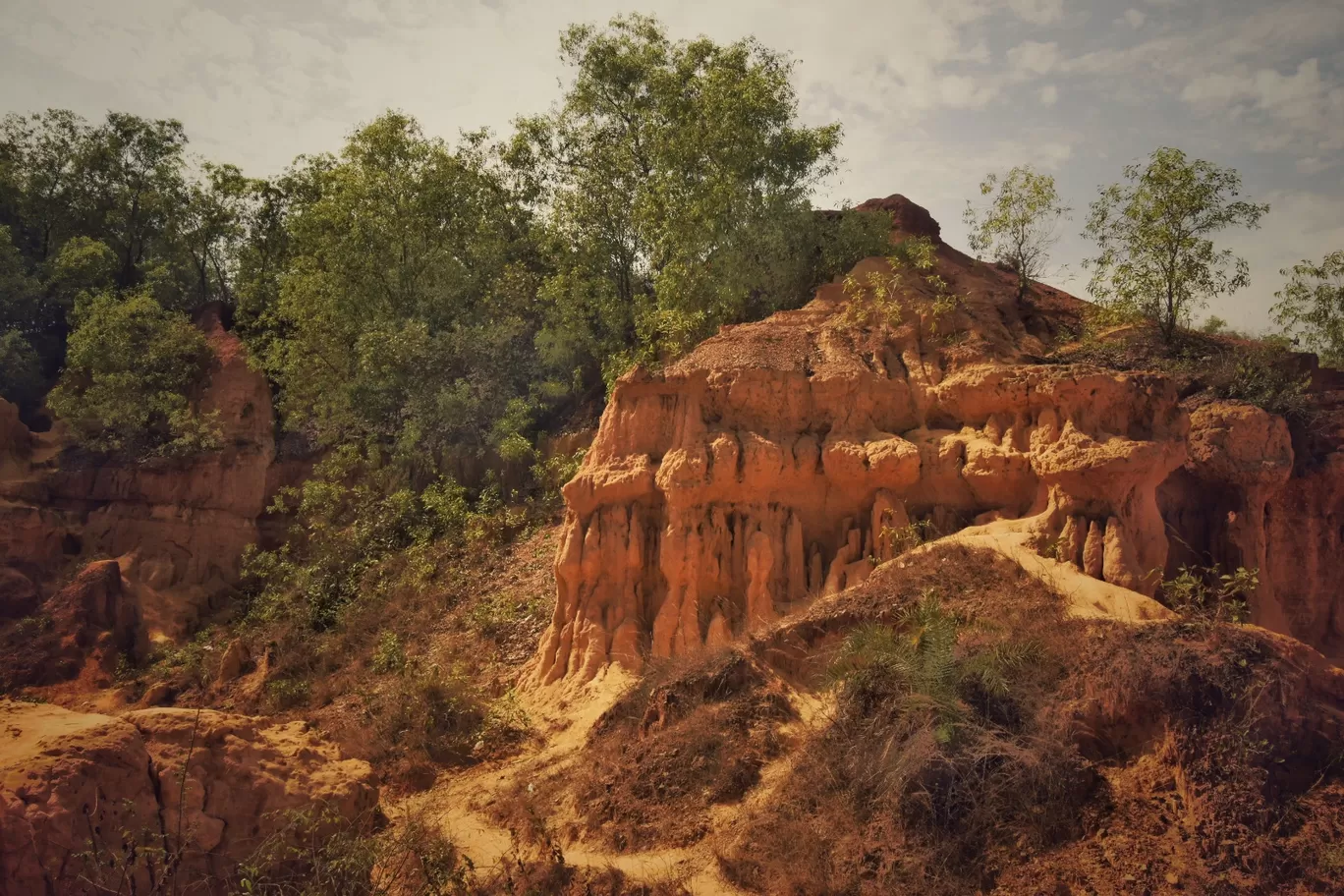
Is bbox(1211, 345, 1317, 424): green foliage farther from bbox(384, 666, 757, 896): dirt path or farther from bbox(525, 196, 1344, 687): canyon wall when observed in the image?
bbox(384, 666, 757, 896): dirt path

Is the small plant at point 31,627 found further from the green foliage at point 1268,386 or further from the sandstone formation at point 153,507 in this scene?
the green foliage at point 1268,386

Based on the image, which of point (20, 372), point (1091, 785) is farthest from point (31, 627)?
point (1091, 785)

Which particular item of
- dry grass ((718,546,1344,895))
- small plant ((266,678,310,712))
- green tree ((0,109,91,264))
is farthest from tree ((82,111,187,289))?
dry grass ((718,546,1344,895))

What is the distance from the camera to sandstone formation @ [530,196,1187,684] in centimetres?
1058

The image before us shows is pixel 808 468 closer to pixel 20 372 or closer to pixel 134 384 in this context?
pixel 134 384

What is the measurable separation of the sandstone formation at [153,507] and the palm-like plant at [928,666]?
15.4 metres

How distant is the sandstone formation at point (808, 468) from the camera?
1058 cm

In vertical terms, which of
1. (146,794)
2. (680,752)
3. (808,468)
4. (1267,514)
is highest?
(808,468)

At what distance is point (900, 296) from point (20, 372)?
Result: 22448 millimetres

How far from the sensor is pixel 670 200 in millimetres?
18391

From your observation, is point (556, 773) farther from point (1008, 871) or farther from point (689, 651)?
point (1008, 871)

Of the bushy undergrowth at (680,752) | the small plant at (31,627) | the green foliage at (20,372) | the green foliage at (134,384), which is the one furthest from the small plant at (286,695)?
the green foliage at (20,372)

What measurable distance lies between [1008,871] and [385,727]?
799 cm

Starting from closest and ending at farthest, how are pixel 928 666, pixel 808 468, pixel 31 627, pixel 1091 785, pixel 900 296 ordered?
pixel 1091 785
pixel 928 666
pixel 808 468
pixel 900 296
pixel 31 627
